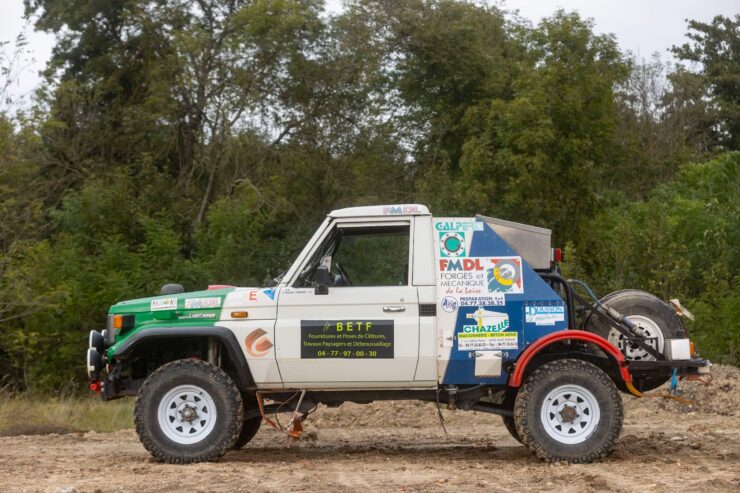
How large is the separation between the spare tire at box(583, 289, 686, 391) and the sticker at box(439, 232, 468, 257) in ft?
4.63

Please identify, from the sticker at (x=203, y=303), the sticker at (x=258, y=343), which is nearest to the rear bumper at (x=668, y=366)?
the sticker at (x=258, y=343)

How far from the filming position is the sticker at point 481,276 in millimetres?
9023

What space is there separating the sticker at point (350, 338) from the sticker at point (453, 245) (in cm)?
77

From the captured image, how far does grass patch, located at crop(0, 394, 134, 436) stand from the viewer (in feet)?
44.0

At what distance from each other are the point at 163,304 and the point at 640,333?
423 cm

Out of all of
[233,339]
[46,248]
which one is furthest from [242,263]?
[233,339]

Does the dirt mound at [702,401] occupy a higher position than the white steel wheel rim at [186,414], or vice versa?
the white steel wheel rim at [186,414]

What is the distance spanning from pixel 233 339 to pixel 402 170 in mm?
16894

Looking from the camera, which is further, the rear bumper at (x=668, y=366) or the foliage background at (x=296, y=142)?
the foliage background at (x=296, y=142)

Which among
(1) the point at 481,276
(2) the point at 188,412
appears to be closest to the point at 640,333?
(1) the point at 481,276

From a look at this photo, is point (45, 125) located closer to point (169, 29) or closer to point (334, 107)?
point (169, 29)

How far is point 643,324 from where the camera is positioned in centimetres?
946

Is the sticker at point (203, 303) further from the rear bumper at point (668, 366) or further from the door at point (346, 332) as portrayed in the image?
the rear bumper at point (668, 366)

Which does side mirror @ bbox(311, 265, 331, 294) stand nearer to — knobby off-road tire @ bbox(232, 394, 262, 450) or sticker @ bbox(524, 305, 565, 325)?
sticker @ bbox(524, 305, 565, 325)
